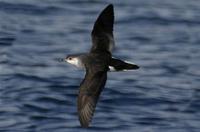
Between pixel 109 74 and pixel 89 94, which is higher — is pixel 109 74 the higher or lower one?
the lower one

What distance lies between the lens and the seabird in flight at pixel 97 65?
9430 millimetres

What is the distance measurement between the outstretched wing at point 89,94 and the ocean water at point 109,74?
1.95m

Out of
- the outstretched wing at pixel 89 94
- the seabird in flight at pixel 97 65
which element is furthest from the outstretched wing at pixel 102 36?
the outstretched wing at pixel 89 94

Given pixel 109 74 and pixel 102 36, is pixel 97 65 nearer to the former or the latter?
pixel 102 36

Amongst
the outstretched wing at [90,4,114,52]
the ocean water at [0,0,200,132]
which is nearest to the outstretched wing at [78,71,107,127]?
the outstretched wing at [90,4,114,52]

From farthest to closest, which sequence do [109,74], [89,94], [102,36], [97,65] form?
[109,74] < [102,36] < [97,65] < [89,94]

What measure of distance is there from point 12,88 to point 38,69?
749 millimetres

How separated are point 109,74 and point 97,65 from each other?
167 inches

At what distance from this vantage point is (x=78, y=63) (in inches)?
407

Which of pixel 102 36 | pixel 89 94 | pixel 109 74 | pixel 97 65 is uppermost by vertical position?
pixel 102 36

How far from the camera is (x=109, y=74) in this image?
14.2 metres

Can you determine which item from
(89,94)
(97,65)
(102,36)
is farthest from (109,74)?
(89,94)

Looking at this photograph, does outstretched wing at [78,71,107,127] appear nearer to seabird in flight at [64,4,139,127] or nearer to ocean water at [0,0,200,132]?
seabird in flight at [64,4,139,127]

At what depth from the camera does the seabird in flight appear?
943 cm
